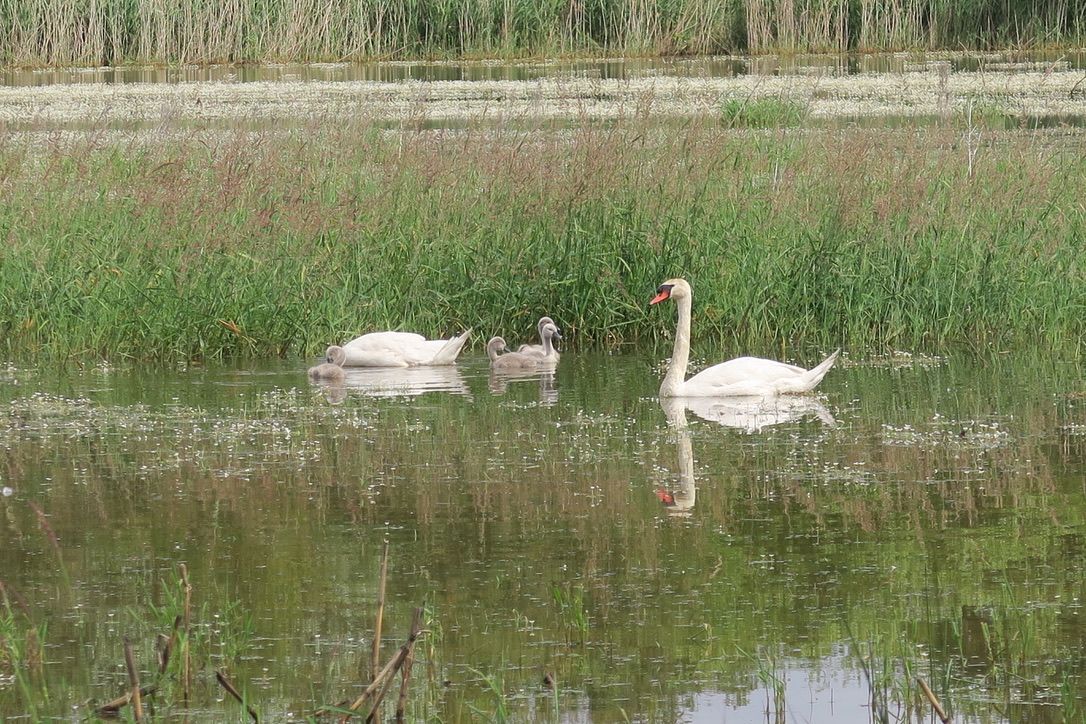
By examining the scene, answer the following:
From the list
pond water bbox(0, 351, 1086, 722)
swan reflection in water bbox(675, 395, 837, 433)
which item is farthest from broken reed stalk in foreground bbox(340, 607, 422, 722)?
swan reflection in water bbox(675, 395, 837, 433)

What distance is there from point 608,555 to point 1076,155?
745 centimetres

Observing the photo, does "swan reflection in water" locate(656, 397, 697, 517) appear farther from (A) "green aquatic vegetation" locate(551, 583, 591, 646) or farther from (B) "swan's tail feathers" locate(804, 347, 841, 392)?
(A) "green aquatic vegetation" locate(551, 583, 591, 646)

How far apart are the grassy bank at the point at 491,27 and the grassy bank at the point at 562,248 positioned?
1498 cm

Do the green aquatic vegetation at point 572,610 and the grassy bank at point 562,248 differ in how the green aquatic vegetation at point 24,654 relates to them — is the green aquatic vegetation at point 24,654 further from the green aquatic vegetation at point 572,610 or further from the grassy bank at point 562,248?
the grassy bank at point 562,248

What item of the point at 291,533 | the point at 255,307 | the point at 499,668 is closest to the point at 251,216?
the point at 255,307

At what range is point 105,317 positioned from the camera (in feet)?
32.7

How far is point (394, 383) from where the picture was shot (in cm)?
932

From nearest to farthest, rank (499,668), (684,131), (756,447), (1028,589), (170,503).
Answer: (499,668)
(1028,589)
(170,503)
(756,447)
(684,131)

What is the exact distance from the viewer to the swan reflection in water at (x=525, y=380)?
29.3 ft

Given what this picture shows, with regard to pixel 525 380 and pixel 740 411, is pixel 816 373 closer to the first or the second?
pixel 740 411

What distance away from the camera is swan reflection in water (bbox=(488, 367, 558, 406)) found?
8944 millimetres

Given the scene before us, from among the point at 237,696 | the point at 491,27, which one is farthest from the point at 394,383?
the point at 491,27

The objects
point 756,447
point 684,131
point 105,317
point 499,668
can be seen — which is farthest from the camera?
point 684,131

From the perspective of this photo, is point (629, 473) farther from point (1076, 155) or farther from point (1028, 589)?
point (1076, 155)
